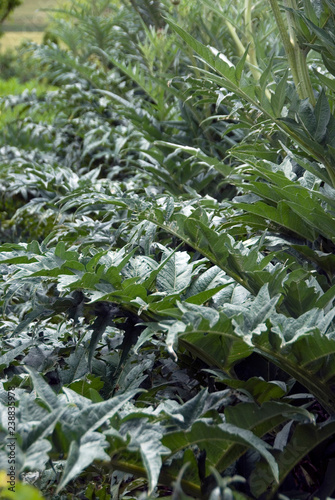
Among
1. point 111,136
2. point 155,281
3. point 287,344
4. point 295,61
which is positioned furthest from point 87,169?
point 287,344

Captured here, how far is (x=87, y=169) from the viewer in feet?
9.74

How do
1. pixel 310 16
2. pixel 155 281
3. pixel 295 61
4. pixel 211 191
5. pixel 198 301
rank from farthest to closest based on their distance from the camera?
pixel 211 191 < pixel 295 61 < pixel 310 16 < pixel 155 281 < pixel 198 301

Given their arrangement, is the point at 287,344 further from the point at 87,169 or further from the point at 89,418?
the point at 87,169

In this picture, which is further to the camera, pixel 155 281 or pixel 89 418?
pixel 155 281

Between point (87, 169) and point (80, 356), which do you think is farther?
point (87, 169)

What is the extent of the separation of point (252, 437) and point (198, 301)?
260 millimetres

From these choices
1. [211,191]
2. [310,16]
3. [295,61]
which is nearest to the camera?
[310,16]

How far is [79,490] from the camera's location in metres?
0.92

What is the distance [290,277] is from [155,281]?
246mm

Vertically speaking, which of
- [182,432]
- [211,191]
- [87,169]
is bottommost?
[87,169]

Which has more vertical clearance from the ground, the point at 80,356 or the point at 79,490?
the point at 80,356

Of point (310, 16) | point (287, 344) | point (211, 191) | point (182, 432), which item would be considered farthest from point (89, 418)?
point (211, 191)

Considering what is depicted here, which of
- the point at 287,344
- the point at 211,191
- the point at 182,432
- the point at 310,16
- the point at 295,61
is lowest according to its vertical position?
the point at 211,191

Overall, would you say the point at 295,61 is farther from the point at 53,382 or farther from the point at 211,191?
the point at 211,191
